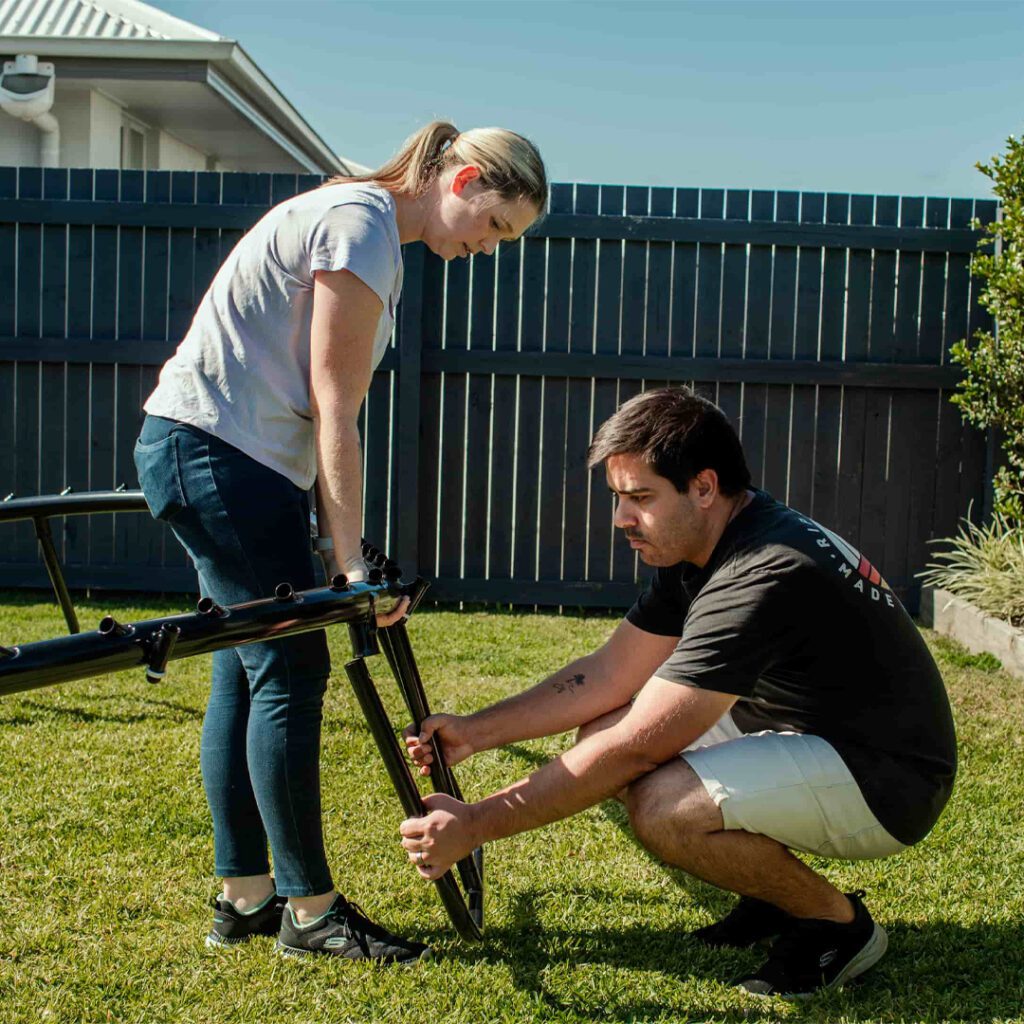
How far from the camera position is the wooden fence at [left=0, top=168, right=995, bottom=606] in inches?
279

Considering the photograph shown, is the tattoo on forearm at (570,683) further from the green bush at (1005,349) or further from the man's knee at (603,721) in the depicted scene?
the green bush at (1005,349)

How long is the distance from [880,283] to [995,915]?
4.74m

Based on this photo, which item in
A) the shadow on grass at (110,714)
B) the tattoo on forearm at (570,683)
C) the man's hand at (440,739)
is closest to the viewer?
the man's hand at (440,739)

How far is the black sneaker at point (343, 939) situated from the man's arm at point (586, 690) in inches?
18.7

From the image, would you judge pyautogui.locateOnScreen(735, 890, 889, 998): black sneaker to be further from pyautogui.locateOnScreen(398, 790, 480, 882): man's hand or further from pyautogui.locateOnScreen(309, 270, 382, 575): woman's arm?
pyautogui.locateOnScreen(309, 270, 382, 575): woman's arm

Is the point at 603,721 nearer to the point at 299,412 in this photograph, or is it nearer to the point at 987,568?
the point at 299,412

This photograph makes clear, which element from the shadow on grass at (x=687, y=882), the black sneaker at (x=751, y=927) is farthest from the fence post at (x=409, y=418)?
the black sneaker at (x=751, y=927)

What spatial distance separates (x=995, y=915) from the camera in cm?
305

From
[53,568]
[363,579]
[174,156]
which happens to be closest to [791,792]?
[363,579]

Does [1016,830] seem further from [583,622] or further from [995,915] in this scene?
[583,622]

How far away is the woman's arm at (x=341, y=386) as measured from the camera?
2.46 m

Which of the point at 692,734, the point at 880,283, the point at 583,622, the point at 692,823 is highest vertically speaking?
the point at 880,283

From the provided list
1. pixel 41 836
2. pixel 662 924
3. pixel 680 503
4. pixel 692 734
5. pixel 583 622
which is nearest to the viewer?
pixel 692 734

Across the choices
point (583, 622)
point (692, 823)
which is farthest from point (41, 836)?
point (583, 622)
